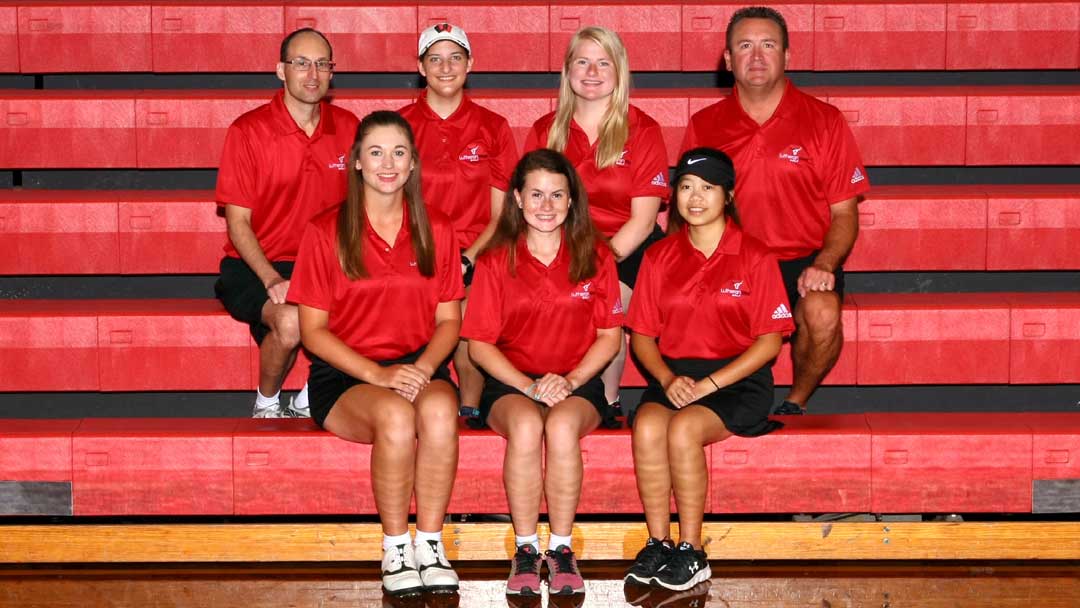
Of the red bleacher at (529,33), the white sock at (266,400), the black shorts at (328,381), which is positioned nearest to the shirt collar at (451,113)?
the black shorts at (328,381)

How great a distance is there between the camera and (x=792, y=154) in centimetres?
327

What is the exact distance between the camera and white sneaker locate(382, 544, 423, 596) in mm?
2736

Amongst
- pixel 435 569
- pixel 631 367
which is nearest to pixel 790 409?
pixel 631 367

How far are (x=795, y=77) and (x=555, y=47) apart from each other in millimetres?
678

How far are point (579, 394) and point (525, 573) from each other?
0.40 metres

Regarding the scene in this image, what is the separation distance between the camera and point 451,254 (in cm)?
299

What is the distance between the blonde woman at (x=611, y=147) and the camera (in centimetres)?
318

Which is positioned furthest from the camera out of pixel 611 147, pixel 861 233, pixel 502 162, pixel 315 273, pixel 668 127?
pixel 668 127

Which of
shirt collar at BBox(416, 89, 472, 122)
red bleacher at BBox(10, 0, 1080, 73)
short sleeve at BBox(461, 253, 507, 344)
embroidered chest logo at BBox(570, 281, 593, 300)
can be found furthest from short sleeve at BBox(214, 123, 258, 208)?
red bleacher at BBox(10, 0, 1080, 73)

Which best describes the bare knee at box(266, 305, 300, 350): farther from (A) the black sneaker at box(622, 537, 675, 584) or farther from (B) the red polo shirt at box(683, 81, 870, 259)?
(B) the red polo shirt at box(683, 81, 870, 259)

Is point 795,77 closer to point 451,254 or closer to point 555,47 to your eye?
point 555,47

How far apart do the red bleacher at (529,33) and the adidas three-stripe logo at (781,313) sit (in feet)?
4.28

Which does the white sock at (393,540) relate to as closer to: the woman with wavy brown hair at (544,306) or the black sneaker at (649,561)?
the woman with wavy brown hair at (544,306)

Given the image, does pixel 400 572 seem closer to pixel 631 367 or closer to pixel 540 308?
pixel 540 308
